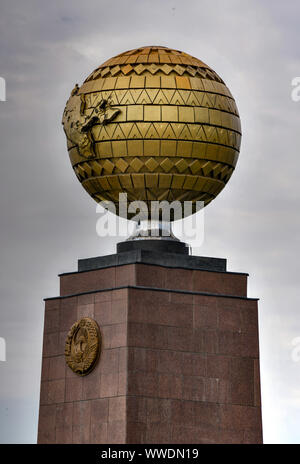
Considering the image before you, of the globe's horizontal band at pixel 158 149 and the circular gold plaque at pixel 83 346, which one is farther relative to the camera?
the globe's horizontal band at pixel 158 149

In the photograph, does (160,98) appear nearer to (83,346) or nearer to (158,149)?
(158,149)

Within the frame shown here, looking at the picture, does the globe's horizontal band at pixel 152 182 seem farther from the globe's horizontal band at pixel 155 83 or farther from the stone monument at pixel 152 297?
the globe's horizontal band at pixel 155 83

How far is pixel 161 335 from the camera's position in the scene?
3812 cm

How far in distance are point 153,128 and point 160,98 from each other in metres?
0.77

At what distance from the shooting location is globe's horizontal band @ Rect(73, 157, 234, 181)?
39.1m

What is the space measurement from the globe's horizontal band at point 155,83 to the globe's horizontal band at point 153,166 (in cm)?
177

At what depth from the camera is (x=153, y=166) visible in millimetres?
39156

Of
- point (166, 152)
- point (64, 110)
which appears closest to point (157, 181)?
point (166, 152)

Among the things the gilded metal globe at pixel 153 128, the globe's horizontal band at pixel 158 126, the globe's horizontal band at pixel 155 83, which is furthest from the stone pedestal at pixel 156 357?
the globe's horizontal band at pixel 155 83

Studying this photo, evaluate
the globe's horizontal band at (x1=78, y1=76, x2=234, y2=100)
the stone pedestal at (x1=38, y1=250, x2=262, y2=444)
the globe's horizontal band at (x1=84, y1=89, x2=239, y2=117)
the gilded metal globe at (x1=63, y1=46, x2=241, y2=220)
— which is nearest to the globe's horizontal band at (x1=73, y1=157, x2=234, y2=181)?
the gilded metal globe at (x1=63, y1=46, x2=241, y2=220)

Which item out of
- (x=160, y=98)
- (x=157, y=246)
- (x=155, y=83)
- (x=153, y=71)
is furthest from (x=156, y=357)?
(x=153, y=71)

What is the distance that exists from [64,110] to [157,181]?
3.25m

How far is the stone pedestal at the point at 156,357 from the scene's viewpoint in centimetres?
3750
